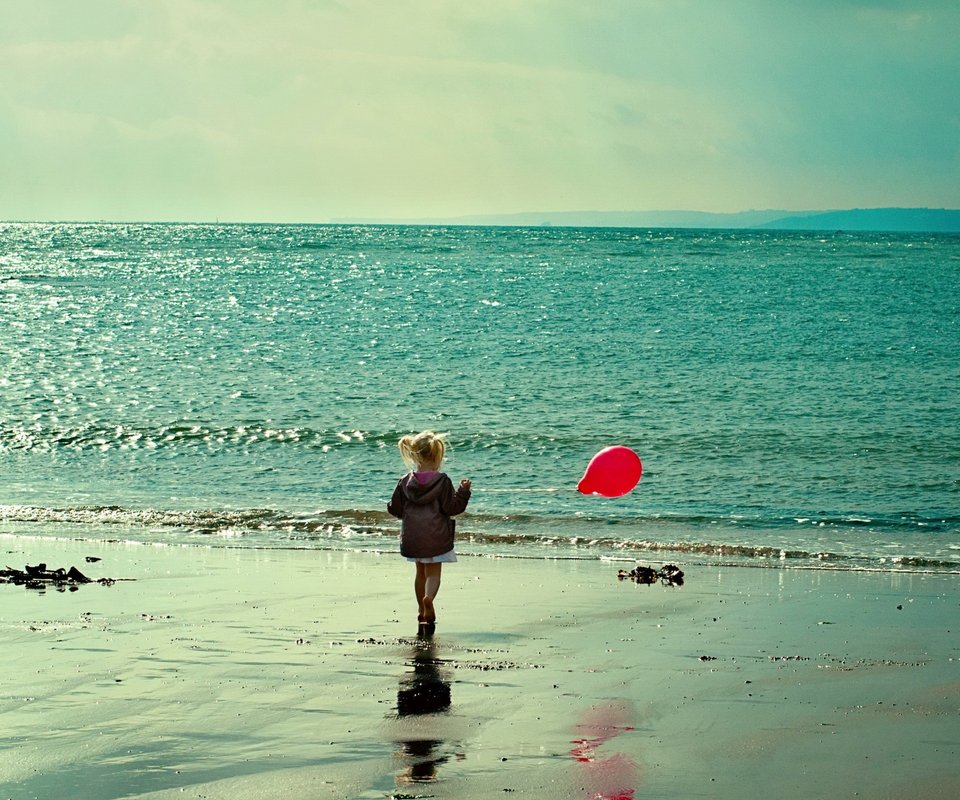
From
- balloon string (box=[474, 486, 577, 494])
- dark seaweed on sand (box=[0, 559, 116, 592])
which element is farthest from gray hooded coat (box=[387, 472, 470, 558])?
balloon string (box=[474, 486, 577, 494])

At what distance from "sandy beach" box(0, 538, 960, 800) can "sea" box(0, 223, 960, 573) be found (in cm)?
270

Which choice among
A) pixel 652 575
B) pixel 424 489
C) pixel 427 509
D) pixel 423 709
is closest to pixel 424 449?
pixel 424 489

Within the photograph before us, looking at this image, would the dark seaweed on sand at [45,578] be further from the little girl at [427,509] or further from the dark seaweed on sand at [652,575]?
the dark seaweed on sand at [652,575]

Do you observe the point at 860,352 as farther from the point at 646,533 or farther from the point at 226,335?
the point at 646,533

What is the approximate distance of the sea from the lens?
46.4 ft

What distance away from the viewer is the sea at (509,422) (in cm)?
1415

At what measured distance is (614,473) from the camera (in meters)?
10.7

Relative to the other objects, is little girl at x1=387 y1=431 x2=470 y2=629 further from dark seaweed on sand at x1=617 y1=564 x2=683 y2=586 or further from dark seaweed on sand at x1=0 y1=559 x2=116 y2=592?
dark seaweed on sand at x1=0 y1=559 x2=116 y2=592

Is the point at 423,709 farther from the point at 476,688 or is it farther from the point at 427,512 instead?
the point at 427,512

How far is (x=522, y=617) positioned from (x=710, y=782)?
12.1 ft

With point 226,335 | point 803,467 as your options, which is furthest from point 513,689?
point 226,335

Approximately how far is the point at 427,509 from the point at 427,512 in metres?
0.02

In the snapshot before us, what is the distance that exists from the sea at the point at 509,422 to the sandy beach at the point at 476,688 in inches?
106

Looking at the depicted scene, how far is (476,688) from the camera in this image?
701 cm
